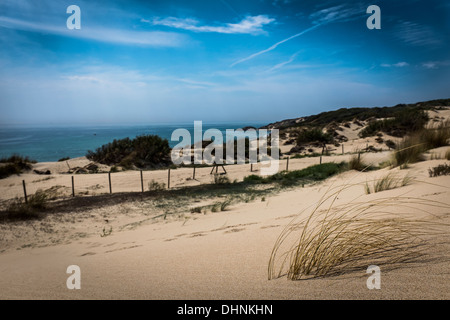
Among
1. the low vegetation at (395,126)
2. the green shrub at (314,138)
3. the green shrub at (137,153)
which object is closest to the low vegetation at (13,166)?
the green shrub at (137,153)

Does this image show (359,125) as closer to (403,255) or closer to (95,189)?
(95,189)

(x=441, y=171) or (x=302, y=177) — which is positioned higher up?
(x=441, y=171)

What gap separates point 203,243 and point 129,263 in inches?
42.0

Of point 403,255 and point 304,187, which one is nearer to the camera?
point 403,255

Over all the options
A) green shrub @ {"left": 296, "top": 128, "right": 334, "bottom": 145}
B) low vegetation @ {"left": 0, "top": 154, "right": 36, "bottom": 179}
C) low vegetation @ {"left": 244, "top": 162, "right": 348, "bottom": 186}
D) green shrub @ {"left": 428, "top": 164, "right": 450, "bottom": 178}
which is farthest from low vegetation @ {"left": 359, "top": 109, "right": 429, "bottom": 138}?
low vegetation @ {"left": 0, "top": 154, "right": 36, "bottom": 179}

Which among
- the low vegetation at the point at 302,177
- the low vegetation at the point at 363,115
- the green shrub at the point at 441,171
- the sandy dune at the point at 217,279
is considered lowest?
the low vegetation at the point at 302,177

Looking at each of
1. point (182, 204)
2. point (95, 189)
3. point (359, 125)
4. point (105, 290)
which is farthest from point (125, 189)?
point (359, 125)

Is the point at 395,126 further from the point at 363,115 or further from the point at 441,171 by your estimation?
the point at 441,171

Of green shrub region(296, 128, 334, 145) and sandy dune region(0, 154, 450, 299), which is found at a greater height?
green shrub region(296, 128, 334, 145)

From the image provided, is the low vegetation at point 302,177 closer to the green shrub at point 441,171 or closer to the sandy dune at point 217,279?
the green shrub at point 441,171

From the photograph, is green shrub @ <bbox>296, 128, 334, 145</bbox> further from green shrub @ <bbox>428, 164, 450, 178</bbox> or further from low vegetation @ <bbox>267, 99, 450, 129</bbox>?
green shrub @ <bbox>428, 164, 450, 178</bbox>

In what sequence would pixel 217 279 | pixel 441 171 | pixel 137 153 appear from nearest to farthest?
pixel 217 279, pixel 441 171, pixel 137 153

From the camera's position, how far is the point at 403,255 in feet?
7.32

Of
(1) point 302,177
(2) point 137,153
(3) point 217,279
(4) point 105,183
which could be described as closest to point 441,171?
(3) point 217,279
